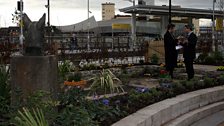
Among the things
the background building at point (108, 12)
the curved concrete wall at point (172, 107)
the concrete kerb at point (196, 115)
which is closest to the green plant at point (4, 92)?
the curved concrete wall at point (172, 107)

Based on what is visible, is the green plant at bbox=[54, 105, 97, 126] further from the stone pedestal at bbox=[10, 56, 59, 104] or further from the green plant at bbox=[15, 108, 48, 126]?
the stone pedestal at bbox=[10, 56, 59, 104]

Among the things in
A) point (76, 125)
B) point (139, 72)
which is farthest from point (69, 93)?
point (139, 72)

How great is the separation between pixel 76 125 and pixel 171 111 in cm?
278

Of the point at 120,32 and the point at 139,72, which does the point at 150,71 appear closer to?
the point at 139,72

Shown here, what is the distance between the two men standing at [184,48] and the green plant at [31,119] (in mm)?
7262

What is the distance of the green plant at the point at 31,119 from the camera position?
4.59 meters

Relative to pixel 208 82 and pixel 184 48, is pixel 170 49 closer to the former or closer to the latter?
pixel 184 48

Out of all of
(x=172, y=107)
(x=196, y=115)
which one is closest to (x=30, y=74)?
(x=172, y=107)

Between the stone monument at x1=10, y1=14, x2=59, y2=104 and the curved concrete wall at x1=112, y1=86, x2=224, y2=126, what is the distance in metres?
1.15

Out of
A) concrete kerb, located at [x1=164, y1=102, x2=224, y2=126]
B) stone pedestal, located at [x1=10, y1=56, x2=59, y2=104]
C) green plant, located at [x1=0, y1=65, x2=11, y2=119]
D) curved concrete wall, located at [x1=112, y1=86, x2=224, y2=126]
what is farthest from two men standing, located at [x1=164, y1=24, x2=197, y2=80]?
stone pedestal, located at [x1=10, y1=56, x2=59, y2=104]

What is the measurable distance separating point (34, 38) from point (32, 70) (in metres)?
0.53

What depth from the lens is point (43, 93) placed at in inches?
206

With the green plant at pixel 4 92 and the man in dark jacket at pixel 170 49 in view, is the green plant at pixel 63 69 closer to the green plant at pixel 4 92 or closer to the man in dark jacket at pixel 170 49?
the man in dark jacket at pixel 170 49

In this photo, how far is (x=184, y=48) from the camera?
12.0 metres
